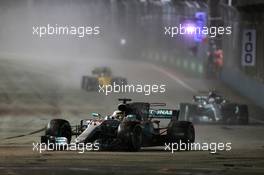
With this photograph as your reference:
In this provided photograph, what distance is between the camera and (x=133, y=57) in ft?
248

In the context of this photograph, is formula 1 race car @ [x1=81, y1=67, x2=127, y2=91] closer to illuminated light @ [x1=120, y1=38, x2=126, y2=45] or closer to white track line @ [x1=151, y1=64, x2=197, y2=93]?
white track line @ [x1=151, y1=64, x2=197, y2=93]

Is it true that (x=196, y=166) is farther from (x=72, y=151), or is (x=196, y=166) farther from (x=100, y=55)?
(x=100, y=55)

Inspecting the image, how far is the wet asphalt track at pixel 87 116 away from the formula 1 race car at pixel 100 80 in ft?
2.21

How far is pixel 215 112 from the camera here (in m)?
29.9

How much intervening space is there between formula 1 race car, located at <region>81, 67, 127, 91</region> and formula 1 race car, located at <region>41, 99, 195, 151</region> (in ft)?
61.6

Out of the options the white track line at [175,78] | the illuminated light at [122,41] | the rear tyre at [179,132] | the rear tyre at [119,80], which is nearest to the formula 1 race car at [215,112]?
the rear tyre at [119,80]

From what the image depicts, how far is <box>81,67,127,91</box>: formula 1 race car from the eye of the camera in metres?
39.2

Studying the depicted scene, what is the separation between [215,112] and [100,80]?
36.5ft

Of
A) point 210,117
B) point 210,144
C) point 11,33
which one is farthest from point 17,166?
point 11,33

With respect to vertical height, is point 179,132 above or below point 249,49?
below

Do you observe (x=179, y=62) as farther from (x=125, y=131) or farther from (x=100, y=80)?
(x=125, y=131)

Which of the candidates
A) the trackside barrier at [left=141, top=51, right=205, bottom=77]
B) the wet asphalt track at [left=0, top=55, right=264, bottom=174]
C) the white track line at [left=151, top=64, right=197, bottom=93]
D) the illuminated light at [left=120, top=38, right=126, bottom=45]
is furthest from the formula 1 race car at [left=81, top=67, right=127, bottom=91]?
the illuminated light at [left=120, top=38, right=126, bottom=45]

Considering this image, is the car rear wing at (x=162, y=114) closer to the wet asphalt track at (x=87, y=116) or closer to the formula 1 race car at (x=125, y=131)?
the formula 1 race car at (x=125, y=131)

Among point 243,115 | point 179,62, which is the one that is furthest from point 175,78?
point 243,115
